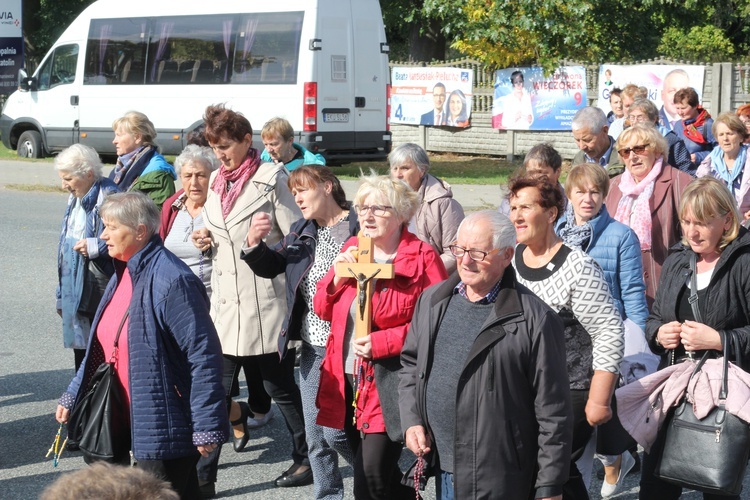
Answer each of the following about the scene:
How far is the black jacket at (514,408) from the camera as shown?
361cm

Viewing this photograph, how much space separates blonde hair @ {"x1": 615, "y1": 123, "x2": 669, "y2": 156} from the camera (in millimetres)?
6410

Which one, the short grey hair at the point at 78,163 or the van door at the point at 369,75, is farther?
the van door at the point at 369,75

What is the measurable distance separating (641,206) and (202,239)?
2663mm

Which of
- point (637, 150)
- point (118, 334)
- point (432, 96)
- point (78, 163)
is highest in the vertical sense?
point (432, 96)

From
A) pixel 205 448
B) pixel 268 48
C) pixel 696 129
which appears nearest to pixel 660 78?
pixel 268 48

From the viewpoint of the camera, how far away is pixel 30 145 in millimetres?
22766

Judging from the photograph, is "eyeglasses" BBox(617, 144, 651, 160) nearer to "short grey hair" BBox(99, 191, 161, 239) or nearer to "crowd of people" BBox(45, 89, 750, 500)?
"crowd of people" BBox(45, 89, 750, 500)

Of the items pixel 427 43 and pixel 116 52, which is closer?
pixel 116 52

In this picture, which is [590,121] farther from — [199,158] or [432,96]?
[432,96]

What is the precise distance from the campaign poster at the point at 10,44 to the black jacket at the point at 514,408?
2571 cm

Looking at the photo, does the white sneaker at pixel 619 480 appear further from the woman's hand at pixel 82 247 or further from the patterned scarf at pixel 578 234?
the woman's hand at pixel 82 247

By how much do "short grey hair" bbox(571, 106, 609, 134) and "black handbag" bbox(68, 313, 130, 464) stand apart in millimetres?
4163

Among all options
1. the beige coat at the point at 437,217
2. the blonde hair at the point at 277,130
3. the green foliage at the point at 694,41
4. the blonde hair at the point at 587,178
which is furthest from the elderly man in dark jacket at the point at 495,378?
the green foliage at the point at 694,41

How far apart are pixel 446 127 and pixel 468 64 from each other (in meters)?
1.70
